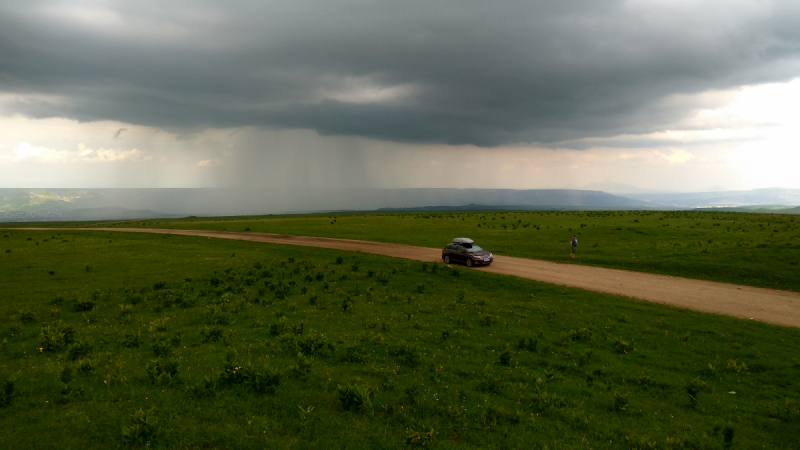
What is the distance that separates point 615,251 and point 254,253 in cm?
4195

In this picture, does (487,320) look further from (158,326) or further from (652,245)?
(652,245)

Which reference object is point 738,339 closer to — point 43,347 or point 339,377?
point 339,377

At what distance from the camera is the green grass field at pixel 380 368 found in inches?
378

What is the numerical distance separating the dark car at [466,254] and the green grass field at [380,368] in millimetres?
7330

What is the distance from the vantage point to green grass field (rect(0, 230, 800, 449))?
9.59 metres

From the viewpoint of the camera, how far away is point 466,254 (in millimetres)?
37938

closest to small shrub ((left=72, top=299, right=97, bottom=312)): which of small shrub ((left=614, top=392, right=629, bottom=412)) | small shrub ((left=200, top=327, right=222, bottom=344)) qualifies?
small shrub ((left=200, top=327, right=222, bottom=344))

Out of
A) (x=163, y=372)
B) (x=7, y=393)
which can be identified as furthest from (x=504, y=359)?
(x=7, y=393)

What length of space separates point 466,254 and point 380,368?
25.3 m

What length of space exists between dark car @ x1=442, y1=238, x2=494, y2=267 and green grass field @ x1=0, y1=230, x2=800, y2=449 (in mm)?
7330

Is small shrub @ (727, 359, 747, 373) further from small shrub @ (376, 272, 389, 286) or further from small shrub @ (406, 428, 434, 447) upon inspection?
small shrub @ (376, 272, 389, 286)

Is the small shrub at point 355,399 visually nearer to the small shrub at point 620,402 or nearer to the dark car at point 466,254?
the small shrub at point 620,402

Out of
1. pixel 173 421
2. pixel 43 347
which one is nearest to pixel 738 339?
pixel 173 421

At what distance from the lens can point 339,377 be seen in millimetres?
12906
